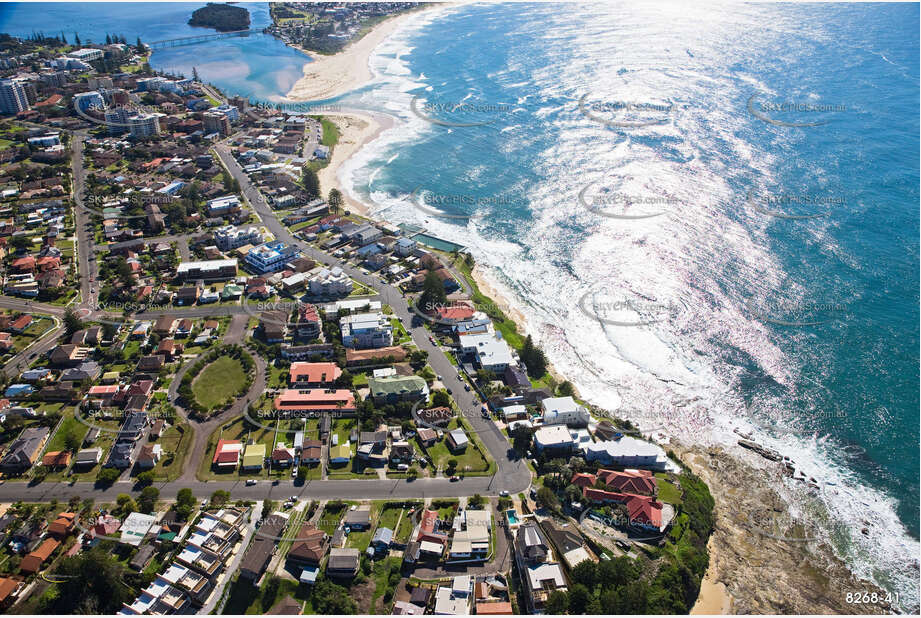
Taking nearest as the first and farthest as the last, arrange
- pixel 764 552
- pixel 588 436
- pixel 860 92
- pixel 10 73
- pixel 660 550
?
pixel 660 550 → pixel 764 552 → pixel 588 436 → pixel 860 92 → pixel 10 73

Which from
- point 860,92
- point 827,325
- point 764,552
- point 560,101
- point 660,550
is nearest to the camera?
point 660,550

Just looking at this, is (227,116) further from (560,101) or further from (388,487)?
(388,487)

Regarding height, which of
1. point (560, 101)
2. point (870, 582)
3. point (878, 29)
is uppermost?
point (878, 29)

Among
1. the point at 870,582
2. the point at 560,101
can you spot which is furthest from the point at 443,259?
the point at 560,101

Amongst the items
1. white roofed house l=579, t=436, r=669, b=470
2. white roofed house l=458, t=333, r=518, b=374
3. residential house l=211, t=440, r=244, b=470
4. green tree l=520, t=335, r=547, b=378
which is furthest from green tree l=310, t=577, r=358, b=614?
green tree l=520, t=335, r=547, b=378

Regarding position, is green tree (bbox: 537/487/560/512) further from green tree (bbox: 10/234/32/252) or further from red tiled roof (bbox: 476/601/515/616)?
green tree (bbox: 10/234/32/252)

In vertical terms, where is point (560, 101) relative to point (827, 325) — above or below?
above
